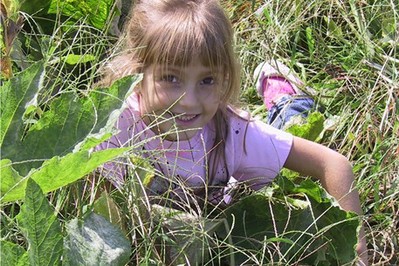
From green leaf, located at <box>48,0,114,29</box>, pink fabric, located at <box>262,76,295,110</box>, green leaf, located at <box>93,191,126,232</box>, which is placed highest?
green leaf, located at <box>48,0,114,29</box>

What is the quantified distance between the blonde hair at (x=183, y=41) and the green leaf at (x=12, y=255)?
0.59 metres

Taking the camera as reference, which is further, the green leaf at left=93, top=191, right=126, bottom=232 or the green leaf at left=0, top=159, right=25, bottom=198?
the green leaf at left=93, top=191, right=126, bottom=232

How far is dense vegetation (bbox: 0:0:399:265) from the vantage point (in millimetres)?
1188

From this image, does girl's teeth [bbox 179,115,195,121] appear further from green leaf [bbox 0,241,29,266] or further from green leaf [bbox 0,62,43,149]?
green leaf [bbox 0,241,29,266]

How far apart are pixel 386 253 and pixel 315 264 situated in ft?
0.94

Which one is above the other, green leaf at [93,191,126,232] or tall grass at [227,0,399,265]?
green leaf at [93,191,126,232]

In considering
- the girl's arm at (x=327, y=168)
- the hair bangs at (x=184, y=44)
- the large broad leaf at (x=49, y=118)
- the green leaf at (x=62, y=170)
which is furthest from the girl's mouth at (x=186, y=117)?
the green leaf at (x=62, y=170)

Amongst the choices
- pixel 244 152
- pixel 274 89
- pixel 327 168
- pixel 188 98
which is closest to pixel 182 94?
pixel 188 98

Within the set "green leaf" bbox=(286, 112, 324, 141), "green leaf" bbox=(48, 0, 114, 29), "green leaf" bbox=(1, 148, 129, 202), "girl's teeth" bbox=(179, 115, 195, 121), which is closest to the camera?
"green leaf" bbox=(1, 148, 129, 202)

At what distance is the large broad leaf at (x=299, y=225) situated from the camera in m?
1.55

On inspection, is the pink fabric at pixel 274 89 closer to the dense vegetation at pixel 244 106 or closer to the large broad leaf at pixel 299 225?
the dense vegetation at pixel 244 106

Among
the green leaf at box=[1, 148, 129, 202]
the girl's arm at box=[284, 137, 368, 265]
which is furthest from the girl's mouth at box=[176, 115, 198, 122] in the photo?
the green leaf at box=[1, 148, 129, 202]

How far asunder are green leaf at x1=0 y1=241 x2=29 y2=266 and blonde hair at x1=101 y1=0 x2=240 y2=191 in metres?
0.59

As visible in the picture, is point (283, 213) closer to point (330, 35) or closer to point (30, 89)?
point (30, 89)
